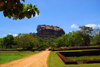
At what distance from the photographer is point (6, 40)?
54.1 m

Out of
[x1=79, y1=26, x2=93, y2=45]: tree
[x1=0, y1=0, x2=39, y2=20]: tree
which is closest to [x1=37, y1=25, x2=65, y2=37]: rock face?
[x1=79, y1=26, x2=93, y2=45]: tree

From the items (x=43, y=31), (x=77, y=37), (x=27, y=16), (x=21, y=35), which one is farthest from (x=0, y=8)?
(x=43, y=31)

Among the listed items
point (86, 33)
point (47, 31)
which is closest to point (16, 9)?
point (86, 33)

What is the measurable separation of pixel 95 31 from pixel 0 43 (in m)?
56.4

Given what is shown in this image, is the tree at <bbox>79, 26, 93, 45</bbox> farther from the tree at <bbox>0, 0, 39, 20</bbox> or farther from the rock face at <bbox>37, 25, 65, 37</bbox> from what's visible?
the rock face at <bbox>37, 25, 65, 37</bbox>

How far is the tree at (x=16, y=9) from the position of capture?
2.83m

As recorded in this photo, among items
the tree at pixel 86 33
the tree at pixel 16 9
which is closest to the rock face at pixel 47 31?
the tree at pixel 86 33

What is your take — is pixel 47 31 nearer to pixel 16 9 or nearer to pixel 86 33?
pixel 86 33

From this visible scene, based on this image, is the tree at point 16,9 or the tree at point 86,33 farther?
the tree at point 86,33

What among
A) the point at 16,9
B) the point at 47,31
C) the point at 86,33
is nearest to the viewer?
the point at 16,9

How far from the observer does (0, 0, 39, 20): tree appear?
283 cm

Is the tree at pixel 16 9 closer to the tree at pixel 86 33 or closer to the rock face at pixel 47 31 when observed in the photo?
the tree at pixel 86 33

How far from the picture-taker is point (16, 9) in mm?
3082

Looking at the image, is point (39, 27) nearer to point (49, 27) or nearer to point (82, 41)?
point (49, 27)
